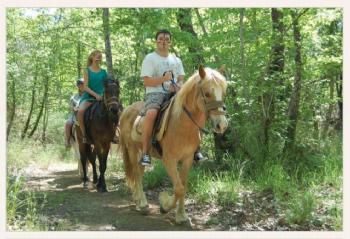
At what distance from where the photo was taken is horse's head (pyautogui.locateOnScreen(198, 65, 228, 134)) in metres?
5.17

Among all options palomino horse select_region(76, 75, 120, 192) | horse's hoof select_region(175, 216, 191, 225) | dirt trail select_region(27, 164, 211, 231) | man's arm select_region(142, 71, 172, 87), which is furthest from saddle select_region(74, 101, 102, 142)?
horse's hoof select_region(175, 216, 191, 225)

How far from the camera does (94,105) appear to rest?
9.20 m

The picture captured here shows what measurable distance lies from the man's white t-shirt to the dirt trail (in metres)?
2.15

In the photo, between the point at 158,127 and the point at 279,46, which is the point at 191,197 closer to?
the point at 158,127

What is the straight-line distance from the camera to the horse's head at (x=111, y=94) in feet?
27.8

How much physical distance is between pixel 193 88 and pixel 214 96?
0.62 meters

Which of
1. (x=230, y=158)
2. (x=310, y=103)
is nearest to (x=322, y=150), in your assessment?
(x=310, y=103)

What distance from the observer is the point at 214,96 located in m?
5.34

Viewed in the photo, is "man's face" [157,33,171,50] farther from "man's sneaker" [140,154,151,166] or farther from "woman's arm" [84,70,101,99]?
"woman's arm" [84,70,101,99]

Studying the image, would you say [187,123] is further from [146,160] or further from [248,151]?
[248,151]

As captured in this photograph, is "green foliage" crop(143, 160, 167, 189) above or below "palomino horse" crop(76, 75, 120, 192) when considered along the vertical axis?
below

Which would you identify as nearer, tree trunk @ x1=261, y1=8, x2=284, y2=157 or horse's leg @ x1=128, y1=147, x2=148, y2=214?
horse's leg @ x1=128, y1=147, x2=148, y2=214

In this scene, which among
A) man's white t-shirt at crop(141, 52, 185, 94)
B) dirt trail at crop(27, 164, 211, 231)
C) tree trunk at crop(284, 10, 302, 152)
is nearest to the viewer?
dirt trail at crop(27, 164, 211, 231)

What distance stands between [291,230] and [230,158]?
3418mm
